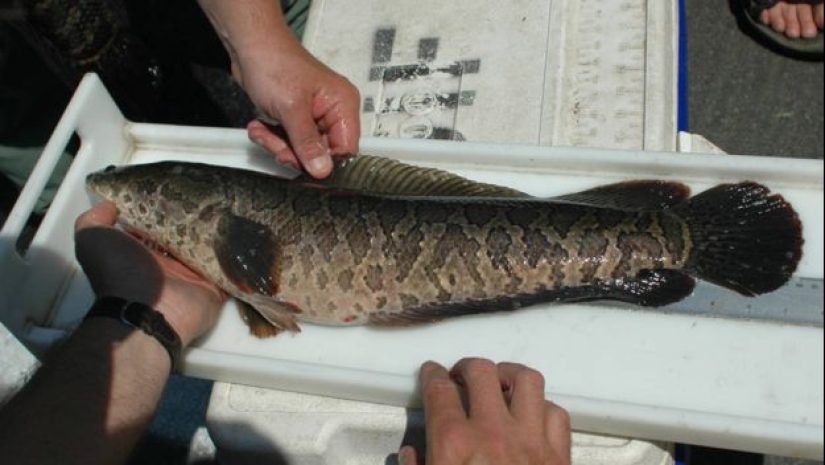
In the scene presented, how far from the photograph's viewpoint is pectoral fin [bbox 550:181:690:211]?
2.96m

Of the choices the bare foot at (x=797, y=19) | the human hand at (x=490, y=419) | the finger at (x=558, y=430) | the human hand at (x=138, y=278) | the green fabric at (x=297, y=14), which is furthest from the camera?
the bare foot at (x=797, y=19)

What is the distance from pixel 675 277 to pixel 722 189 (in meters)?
0.43

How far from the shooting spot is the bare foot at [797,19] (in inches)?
192

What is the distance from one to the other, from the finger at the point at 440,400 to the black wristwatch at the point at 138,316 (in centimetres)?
100

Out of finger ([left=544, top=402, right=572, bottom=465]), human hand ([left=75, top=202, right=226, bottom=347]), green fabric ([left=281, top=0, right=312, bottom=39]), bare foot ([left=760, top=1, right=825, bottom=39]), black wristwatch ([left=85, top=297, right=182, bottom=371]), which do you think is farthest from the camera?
bare foot ([left=760, top=1, right=825, bottom=39])

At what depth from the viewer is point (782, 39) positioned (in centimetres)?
495

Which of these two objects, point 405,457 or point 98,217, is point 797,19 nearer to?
point 405,457

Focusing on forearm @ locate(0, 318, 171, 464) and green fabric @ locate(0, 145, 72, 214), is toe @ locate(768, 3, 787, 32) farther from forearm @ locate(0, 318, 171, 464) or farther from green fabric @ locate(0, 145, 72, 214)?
green fabric @ locate(0, 145, 72, 214)

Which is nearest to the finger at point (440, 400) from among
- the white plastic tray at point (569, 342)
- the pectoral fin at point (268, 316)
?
the white plastic tray at point (569, 342)

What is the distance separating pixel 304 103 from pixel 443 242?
884 mm

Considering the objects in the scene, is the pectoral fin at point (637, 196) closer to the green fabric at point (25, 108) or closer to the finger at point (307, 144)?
the finger at point (307, 144)

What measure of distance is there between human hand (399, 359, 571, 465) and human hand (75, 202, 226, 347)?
99cm

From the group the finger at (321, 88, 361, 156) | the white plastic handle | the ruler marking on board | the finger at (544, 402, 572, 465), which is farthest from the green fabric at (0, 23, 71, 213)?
the finger at (544, 402, 572, 465)

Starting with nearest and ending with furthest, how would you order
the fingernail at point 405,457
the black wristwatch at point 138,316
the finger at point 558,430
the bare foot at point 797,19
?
the finger at point 558,430, the fingernail at point 405,457, the black wristwatch at point 138,316, the bare foot at point 797,19
